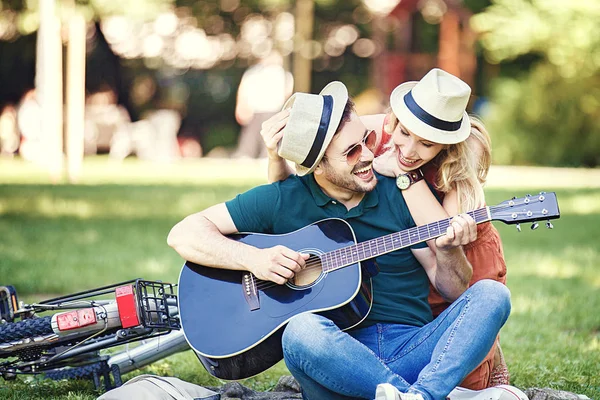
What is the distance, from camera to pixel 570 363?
4.80 metres

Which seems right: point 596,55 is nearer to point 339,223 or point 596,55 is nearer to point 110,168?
point 110,168

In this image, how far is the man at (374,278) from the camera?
329 centimetres

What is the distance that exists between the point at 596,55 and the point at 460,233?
16.0 m

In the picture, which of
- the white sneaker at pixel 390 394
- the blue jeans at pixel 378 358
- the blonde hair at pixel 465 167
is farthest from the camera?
the blonde hair at pixel 465 167

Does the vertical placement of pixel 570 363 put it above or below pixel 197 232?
below

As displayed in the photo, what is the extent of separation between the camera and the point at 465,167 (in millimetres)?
3645

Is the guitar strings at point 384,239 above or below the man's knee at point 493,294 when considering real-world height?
above

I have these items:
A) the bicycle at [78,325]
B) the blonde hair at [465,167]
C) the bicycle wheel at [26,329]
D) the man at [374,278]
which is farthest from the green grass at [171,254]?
the blonde hair at [465,167]

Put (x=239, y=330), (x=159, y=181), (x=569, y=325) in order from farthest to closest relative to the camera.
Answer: (x=159, y=181) → (x=569, y=325) → (x=239, y=330)

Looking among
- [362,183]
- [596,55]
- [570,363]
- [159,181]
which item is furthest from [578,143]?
[362,183]

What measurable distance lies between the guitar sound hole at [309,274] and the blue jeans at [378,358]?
25 centimetres

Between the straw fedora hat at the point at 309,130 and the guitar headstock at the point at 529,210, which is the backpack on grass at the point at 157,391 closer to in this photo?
the straw fedora hat at the point at 309,130

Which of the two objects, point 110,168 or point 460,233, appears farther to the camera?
point 110,168

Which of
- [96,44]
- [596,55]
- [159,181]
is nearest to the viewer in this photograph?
[159,181]
